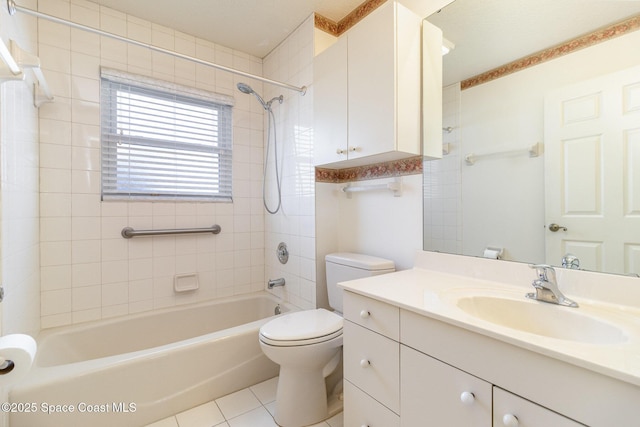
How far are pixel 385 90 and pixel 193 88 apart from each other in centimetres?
154

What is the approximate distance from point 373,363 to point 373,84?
127 centimetres

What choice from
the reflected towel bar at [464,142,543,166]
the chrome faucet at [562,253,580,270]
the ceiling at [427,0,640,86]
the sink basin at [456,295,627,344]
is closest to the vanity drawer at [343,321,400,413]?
the sink basin at [456,295,627,344]

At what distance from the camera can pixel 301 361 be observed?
4.38 feet

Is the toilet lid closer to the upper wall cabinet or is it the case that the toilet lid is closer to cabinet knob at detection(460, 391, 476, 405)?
cabinet knob at detection(460, 391, 476, 405)

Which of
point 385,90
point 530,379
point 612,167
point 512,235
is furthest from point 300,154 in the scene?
point 530,379

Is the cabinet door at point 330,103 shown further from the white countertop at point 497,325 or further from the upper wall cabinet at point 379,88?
the white countertop at point 497,325

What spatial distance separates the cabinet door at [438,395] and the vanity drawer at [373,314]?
7cm

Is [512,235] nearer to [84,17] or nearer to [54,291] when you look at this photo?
[54,291]

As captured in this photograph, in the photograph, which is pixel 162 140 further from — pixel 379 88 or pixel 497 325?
pixel 497 325

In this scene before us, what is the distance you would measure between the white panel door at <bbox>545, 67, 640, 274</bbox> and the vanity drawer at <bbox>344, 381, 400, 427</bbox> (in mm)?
837

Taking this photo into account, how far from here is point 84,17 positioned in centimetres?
174

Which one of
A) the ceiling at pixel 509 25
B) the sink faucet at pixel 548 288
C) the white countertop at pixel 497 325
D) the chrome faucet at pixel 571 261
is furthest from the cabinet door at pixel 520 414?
the ceiling at pixel 509 25

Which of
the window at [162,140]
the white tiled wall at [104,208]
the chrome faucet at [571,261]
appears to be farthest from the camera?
the window at [162,140]

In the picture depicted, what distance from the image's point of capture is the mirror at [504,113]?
0.97m
